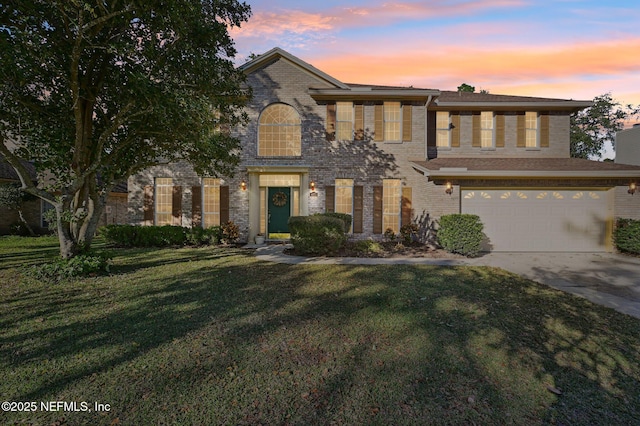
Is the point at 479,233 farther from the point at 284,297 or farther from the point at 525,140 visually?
the point at 284,297

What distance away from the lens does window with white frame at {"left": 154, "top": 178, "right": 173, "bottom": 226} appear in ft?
45.4

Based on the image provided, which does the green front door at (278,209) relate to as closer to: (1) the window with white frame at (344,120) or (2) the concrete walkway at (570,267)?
(2) the concrete walkway at (570,267)

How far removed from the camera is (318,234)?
10414 millimetres

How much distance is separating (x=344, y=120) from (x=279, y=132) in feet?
9.19

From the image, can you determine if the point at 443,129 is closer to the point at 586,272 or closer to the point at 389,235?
the point at 389,235

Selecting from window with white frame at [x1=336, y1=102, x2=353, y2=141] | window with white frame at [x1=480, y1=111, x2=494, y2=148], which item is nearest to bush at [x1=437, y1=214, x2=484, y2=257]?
window with white frame at [x1=480, y1=111, x2=494, y2=148]

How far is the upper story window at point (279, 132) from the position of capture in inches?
528

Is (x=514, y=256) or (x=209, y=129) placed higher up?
(x=209, y=129)

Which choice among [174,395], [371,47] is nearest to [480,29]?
[371,47]

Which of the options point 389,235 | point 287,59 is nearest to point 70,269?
point 389,235

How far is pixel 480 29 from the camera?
9.27 meters

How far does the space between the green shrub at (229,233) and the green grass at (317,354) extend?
6286 mm

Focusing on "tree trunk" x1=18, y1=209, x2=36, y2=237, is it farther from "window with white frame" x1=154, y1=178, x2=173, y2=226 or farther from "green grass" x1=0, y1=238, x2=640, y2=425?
"green grass" x1=0, y1=238, x2=640, y2=425

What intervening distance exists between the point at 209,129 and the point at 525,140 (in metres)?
13.2
